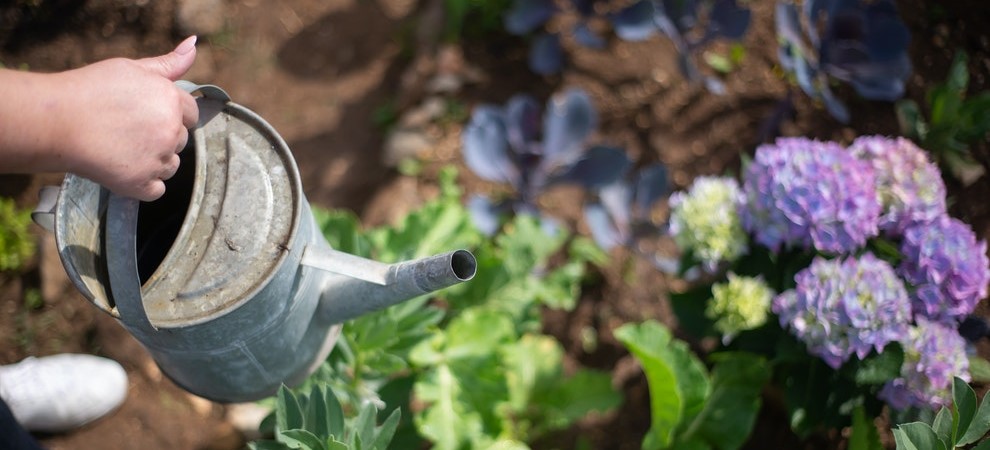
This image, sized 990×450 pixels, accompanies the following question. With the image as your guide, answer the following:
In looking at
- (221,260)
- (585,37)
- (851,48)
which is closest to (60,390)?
(221,260)

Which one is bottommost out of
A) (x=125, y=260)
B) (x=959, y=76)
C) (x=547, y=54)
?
(x=547, y=54)

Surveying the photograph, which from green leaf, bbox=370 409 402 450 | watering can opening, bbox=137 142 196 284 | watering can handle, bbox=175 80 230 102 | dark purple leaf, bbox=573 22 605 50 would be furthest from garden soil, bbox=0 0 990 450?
watering can handle, bbox=175 80 230 102

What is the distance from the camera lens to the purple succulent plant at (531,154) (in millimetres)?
2053

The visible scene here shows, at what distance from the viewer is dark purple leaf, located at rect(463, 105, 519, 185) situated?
207 centimetres

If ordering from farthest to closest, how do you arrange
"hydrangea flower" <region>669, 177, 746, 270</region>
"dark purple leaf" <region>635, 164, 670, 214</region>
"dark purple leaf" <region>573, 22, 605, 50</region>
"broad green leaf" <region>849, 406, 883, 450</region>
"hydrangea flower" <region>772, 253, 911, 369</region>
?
"dark purple leaf" <region>573, 22, 605, 50</region> → "dark purple leaf" <region>635, 164, 670, 214</region> → "hydrangea flower" <region>669, 177, 746, 270</region> → "broad green leaf" <region>849, 406, 883, 450</region> → "hydrangea flower" <region>772, 253, 911, 369</region>

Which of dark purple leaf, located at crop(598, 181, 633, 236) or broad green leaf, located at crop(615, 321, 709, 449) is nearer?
broad green leaf, located at crop(615, 321, 709, 449)

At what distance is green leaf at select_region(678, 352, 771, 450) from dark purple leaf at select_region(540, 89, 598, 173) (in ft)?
2.47

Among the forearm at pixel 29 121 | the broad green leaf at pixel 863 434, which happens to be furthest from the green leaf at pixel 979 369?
the forearm at pixel 29 121

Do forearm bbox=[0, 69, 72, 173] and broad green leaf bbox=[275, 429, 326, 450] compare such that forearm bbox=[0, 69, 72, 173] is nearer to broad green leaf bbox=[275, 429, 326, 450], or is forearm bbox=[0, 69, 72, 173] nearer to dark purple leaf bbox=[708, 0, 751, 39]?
broad green leaf bbox=[275, 429, 326, 450]

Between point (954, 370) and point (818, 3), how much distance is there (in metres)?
1.06

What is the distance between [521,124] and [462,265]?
1.18m

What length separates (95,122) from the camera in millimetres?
894

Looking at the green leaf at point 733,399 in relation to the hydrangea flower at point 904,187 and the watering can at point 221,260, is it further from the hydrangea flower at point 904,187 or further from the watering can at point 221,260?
the watering can at point 221,260

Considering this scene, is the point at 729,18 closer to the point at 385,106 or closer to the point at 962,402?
the point at 385,106
